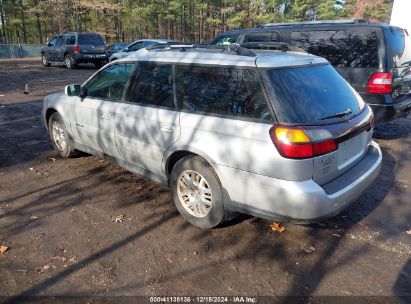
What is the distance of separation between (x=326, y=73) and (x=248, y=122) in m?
1.12

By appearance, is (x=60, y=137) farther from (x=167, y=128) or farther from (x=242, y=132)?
(x=242, y=132)

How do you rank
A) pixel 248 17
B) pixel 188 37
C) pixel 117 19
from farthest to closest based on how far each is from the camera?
1. pixel 188 37
2. pixel 117 19
3. pixel 248 17

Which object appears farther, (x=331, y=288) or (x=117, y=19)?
(x=117, y=19)

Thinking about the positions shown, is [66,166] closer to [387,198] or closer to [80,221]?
[80,221]

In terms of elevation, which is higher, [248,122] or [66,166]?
[248,122]

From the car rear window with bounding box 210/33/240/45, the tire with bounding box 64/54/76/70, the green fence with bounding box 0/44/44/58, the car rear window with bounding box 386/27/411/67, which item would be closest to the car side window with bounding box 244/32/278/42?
the car rear window with bounding box 210/33/240/45

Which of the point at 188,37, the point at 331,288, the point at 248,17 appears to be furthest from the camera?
the point at 188,37

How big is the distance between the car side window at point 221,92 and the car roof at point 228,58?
68 millimetres

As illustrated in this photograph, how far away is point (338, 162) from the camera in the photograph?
3188mm

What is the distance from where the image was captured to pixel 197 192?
3.65 meters

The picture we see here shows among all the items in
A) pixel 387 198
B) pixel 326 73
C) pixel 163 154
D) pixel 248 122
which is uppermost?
pixel 326 73

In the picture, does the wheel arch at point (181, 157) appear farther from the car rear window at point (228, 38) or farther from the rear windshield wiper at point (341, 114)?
the car rear window at point (228, 38)

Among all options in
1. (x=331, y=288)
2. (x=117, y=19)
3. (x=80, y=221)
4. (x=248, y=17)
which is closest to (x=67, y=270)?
(x=80, y=221)

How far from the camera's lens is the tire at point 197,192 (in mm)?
3416
